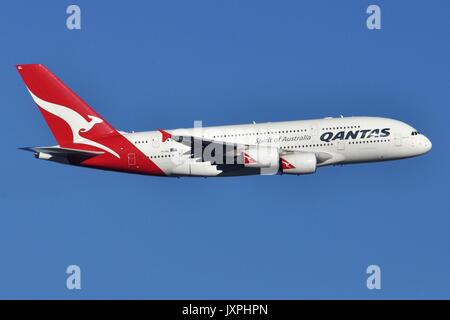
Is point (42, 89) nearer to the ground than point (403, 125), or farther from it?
farther from it

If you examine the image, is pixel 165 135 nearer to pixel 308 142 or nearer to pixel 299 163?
pixel 299 163

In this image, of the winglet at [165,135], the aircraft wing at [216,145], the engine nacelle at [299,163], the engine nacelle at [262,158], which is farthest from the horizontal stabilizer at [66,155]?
the engine nacelle at [299,163]

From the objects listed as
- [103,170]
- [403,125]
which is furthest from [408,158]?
[103,170]

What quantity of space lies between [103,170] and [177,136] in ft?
28.7

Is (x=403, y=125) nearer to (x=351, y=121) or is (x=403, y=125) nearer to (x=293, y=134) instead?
(x=351, y=121)

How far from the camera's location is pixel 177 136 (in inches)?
2340

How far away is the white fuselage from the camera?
61875 mm

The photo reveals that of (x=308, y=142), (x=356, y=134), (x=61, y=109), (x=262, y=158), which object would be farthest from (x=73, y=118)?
(x=356, y=134)

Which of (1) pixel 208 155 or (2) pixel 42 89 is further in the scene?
(2) pixel 42 89

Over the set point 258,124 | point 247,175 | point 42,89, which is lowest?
point 247,175

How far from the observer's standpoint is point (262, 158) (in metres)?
60.7

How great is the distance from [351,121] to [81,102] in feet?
71.6

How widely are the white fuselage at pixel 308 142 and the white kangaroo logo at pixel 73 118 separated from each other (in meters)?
5.79

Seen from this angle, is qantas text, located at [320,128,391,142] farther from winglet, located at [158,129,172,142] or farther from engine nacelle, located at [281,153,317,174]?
winglet, located at [158,129,172,142]
